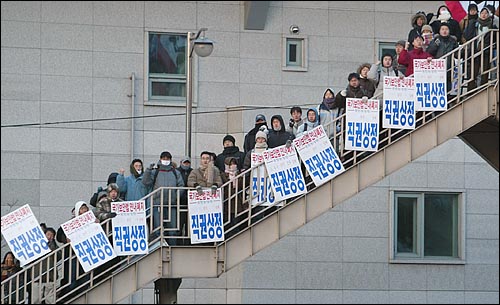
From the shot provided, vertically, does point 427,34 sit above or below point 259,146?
above

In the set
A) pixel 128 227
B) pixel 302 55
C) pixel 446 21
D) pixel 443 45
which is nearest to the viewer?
pixel 128 227

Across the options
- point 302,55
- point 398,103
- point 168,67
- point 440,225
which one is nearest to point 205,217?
point 398,103

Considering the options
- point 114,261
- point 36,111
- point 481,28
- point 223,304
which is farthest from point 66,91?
point 481,28

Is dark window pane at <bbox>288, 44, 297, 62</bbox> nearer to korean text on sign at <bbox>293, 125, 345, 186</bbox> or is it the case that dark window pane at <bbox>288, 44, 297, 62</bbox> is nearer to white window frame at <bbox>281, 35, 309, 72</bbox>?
white window frame at <bbox>281, 35, 309, 72</bbox>

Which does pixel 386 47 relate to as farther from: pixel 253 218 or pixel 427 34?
pixel 253 218

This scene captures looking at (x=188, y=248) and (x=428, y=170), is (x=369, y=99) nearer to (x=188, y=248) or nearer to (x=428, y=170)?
(x=188, y=248)

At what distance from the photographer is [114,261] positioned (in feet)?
55.0

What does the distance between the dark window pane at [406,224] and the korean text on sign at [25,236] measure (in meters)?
11.0

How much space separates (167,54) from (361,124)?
339 inches

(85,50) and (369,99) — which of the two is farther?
(85,50)

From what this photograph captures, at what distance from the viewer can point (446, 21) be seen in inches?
695

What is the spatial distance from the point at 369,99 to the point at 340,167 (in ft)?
3.75

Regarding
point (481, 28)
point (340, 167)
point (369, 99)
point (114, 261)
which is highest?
point (481, 28)

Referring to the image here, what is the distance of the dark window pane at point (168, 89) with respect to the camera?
79.6 feet
